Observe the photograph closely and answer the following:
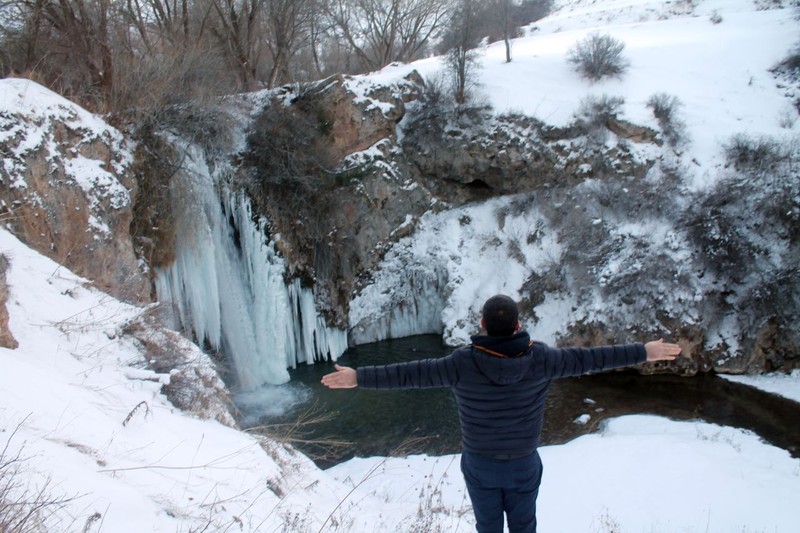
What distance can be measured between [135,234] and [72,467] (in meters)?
8.27

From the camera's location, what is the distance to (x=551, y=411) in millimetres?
10438

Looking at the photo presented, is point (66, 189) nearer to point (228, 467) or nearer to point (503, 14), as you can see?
point (228, 467)

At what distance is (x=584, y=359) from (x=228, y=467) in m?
2.66

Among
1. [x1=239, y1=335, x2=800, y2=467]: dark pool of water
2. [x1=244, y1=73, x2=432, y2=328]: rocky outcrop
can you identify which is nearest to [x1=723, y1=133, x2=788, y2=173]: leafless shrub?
[x1=239, y1=335, x2=800, y2=467]: dark pool of water

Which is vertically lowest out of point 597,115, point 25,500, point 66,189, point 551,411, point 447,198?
point 551,411

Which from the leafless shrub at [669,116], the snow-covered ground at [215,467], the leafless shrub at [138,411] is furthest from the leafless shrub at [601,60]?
the leafless shrub at [138,411]

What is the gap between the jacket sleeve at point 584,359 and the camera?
8.50ft

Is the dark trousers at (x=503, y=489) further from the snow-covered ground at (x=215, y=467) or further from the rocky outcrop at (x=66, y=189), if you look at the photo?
the rocky outcrop at (x=66, y=189)

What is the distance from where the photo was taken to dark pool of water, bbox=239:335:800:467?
9.30 m

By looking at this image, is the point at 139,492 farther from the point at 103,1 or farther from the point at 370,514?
the point at 103,1

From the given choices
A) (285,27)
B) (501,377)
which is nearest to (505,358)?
(501,377)

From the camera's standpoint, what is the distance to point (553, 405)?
10.7 meters

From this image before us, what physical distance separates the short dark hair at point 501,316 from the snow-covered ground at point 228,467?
4.94 feet

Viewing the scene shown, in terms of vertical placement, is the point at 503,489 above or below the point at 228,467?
above
